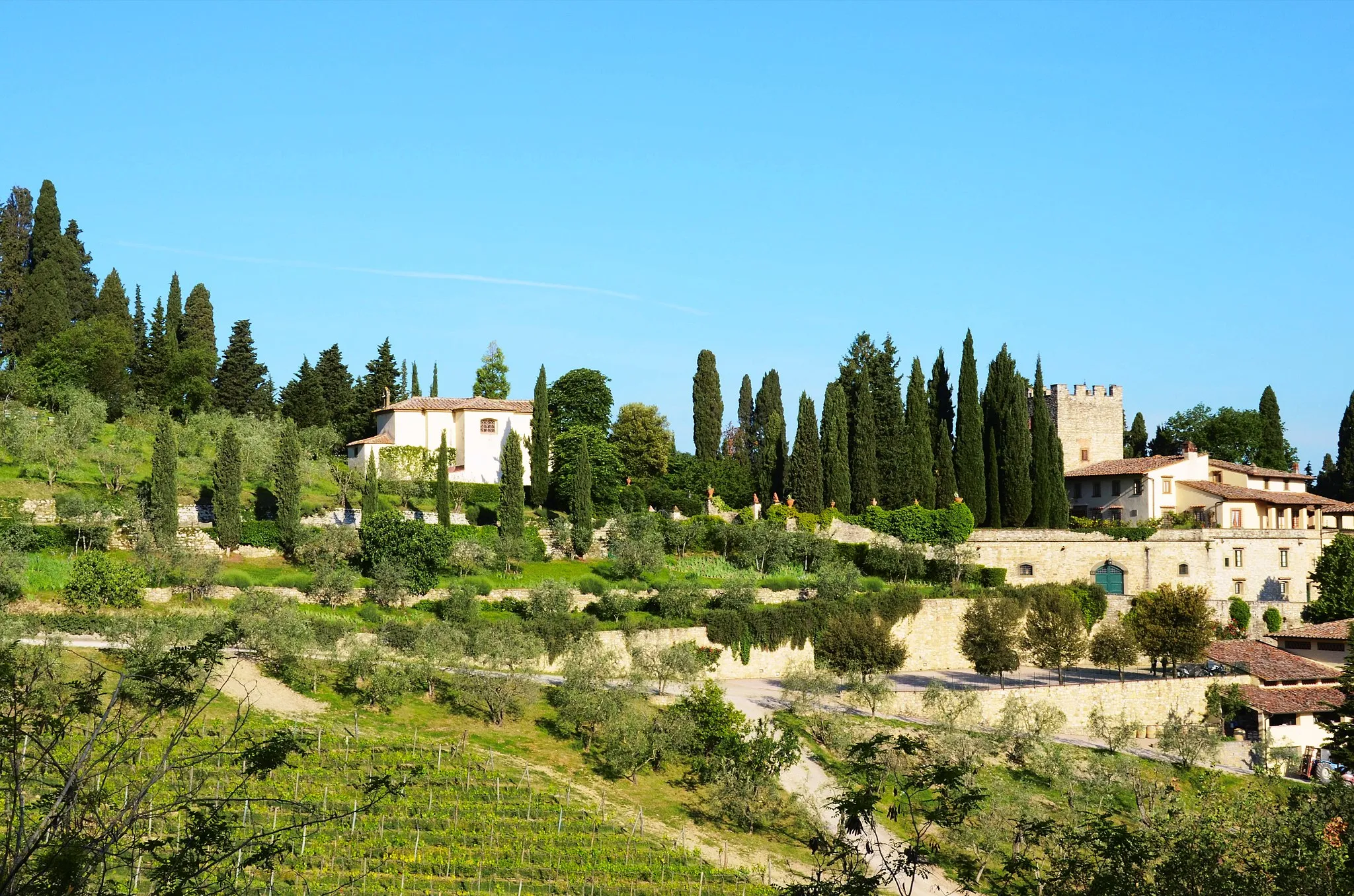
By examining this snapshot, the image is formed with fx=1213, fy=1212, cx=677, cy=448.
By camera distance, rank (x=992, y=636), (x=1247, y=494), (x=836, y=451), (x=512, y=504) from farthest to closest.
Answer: (x=1247, y=494) < (x=836, y=451) < (x=512, y=504) < (x=992, y=636)

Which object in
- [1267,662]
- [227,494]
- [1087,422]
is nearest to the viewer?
[227,494]

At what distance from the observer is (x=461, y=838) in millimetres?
24188

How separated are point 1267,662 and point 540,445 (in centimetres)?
2991

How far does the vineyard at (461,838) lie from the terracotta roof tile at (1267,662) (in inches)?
1046

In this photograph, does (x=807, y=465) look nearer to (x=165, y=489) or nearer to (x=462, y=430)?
(x=462, y=430)

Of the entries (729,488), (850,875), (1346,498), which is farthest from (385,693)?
(1346,498)

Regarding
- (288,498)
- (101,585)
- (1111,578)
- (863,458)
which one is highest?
(863,458)

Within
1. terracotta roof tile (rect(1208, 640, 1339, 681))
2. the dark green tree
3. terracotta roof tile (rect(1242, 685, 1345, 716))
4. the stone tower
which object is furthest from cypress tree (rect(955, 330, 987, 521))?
the dark green tree

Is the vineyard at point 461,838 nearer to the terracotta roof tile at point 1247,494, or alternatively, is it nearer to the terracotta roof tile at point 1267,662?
the terracotta roof tile at point 1267,662

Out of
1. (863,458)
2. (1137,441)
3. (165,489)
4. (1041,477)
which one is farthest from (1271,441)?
(165,489)

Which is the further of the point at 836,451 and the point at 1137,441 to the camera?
the point at 1137,441

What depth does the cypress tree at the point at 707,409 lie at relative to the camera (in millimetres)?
68438

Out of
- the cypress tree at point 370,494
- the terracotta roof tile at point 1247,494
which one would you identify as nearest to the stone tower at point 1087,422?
the terracotta roof tile at point 1247,494

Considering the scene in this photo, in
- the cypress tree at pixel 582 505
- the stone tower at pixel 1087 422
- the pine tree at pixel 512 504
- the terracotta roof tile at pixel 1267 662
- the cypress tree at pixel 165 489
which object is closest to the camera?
the cypress tree at pixel 165 489
